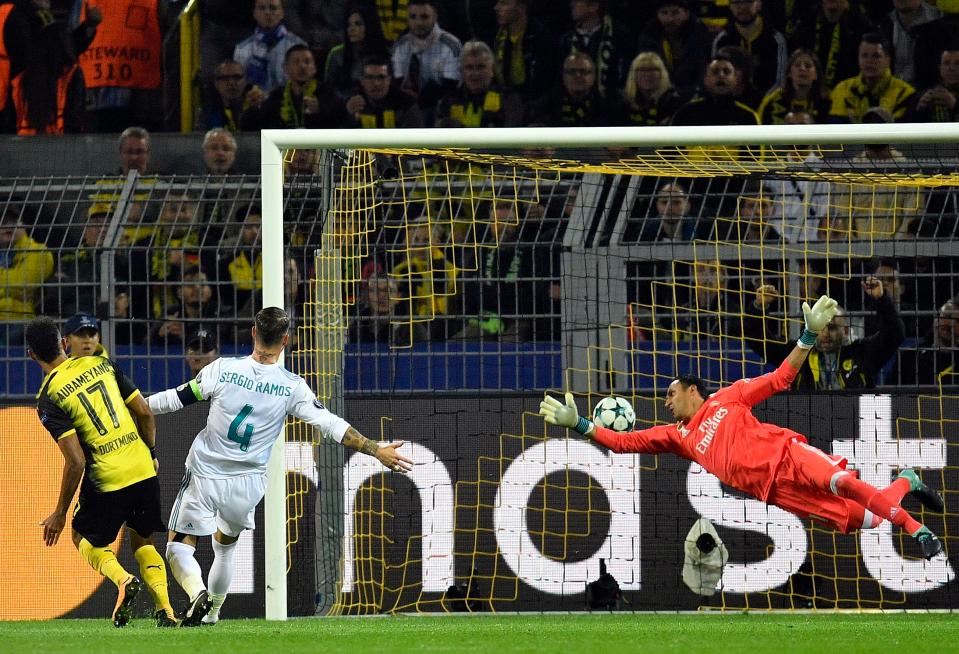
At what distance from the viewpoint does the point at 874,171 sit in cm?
873

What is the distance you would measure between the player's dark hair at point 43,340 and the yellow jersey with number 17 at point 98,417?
0.09 meters

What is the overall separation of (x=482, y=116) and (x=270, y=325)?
5.40 metres

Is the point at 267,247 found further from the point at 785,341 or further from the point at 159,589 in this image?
the point at 785,341

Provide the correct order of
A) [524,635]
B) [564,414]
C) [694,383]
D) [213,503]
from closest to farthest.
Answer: [524,635] < [213,503] < [564,414] < [694,383]

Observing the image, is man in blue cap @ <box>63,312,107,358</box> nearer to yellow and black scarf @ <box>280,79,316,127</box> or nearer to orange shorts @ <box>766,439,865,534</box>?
orange shorts @ <box>766,439,865,534</box>

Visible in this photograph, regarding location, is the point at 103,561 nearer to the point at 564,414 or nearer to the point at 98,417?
the point at 98,417

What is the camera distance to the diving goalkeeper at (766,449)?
7484 mm

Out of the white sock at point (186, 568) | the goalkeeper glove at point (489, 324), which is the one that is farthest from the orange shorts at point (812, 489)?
the white sock at point (186, 568)

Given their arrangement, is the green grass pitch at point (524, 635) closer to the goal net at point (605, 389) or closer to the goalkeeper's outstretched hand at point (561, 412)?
the goal net at point (605, 389)

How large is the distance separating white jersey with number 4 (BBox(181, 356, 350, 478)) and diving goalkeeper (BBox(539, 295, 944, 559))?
131 cm

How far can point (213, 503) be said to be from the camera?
7.13 meters

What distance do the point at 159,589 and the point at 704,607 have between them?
328 centimetres

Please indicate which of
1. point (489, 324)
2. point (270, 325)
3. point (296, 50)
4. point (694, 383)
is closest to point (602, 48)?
point (296, 50)

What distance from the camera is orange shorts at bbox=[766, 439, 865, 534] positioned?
7531mm
